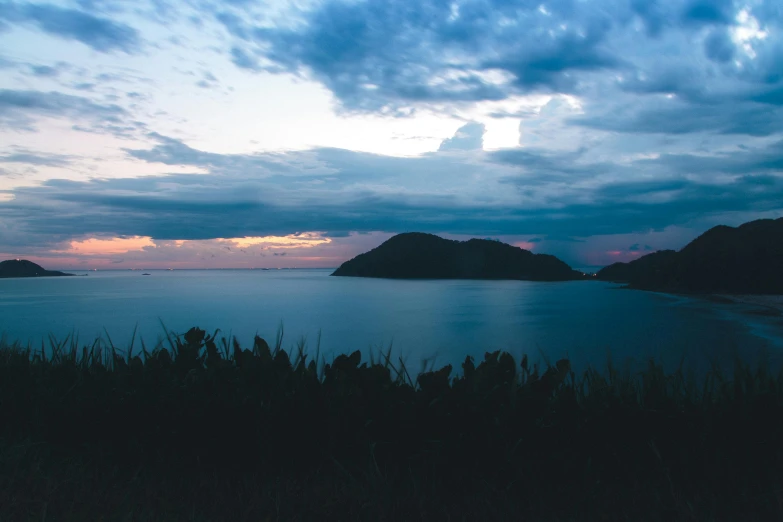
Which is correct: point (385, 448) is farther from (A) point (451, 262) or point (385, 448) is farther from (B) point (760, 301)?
(A) point (451, 262)

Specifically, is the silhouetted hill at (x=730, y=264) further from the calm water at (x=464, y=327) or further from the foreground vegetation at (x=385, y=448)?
the foreground vegetation at (x=385, y=448)

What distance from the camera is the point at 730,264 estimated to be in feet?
172

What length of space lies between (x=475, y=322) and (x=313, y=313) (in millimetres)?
15014

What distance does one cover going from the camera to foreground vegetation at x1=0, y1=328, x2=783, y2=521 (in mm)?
3197

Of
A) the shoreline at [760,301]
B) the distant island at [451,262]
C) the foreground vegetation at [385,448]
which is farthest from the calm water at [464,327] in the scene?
the distant island at [451,262]

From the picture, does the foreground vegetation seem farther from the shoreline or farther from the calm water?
the shoreline

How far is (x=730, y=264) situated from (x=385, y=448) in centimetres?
5973

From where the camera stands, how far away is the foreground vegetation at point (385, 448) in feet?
10.5

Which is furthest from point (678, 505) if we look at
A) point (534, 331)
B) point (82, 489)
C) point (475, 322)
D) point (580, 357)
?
point (475, 322)

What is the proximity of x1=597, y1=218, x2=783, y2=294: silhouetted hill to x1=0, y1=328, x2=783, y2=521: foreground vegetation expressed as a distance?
53.1 meters

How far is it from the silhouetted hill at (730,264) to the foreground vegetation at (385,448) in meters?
53.1

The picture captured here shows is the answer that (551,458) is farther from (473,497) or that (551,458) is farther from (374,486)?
(374,486)

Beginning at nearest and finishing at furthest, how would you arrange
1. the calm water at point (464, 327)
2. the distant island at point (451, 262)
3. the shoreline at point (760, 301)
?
the calm water at point (464, 327) → the shoreline at point (760, 301) → the distant island at point (451, 262)

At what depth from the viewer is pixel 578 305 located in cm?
5200
